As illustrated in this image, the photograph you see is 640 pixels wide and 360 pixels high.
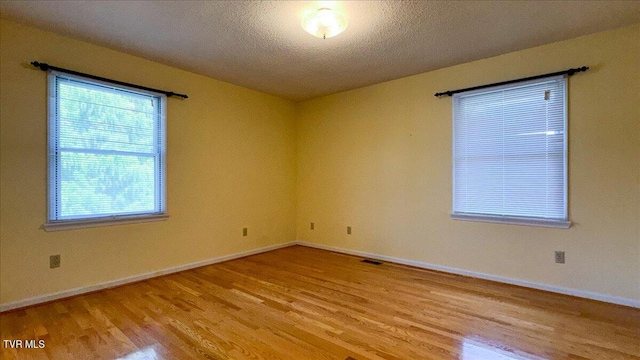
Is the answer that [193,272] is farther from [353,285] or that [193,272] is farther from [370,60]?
[370,60]

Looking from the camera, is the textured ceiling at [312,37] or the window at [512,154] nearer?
the textured ceiling at [312,37]

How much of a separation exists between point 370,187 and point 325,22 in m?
2.60

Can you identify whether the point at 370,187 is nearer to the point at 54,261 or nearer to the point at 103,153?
the point at 103,153

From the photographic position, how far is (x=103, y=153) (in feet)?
10.5

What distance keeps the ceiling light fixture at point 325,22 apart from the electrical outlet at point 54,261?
→ 316 centimetres

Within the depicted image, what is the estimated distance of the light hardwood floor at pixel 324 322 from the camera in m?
2.02

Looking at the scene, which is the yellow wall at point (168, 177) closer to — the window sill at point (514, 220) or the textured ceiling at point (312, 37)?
the textured ceiling at point (312, 37)

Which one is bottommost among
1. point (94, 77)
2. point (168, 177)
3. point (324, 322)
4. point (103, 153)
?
point (324, 322)

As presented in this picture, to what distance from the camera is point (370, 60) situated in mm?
3557

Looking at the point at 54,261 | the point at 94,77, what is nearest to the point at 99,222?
the point at 54,261

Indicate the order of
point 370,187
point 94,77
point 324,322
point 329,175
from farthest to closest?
point 329,175 → point 370,187 → point 94,77 → point 324,322

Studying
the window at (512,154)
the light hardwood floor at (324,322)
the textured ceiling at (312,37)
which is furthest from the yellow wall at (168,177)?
the window at (512,154)

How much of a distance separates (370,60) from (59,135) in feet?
10.8

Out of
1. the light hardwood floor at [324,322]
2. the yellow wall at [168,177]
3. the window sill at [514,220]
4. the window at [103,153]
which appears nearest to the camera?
the light hardwood floor at [324,322]
